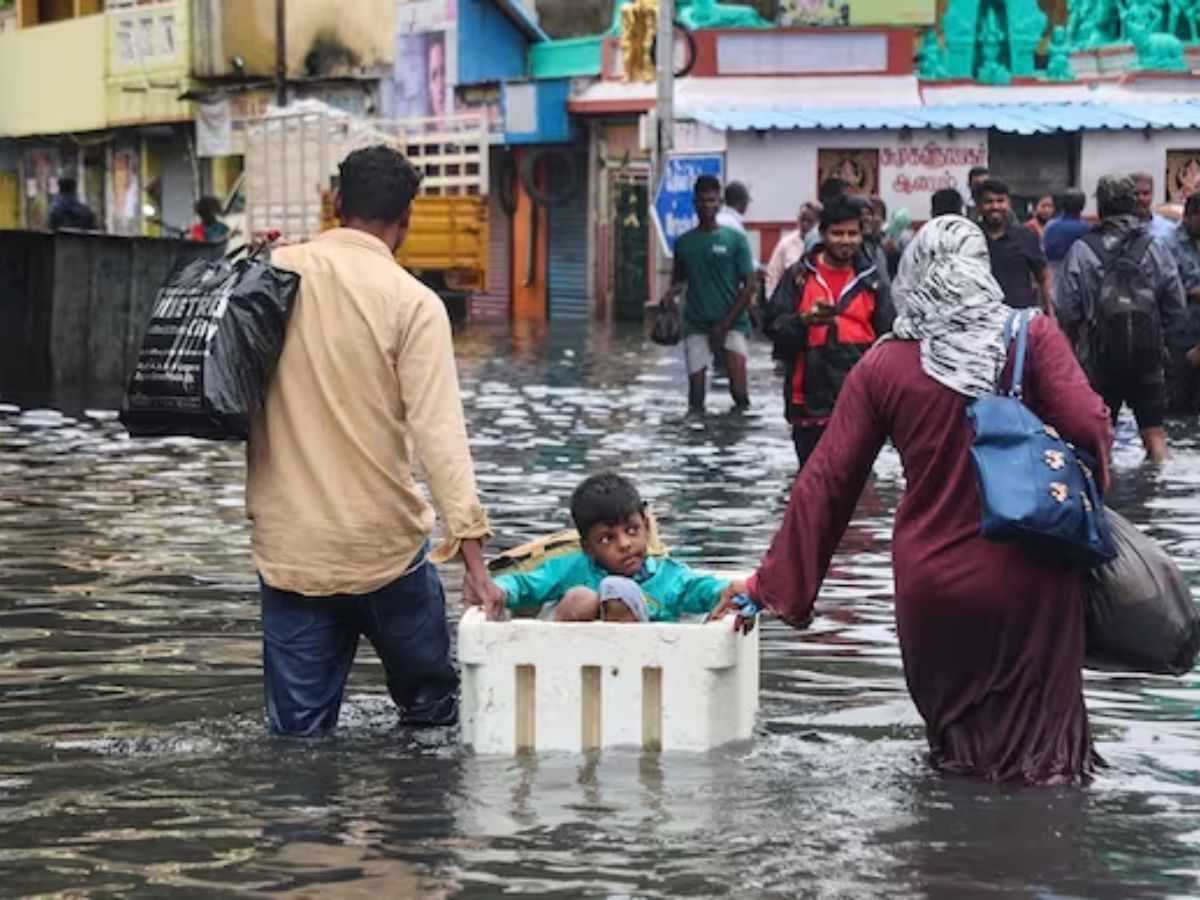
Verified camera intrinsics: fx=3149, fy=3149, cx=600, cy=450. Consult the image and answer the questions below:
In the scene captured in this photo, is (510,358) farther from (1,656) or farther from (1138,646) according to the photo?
(1138,646)

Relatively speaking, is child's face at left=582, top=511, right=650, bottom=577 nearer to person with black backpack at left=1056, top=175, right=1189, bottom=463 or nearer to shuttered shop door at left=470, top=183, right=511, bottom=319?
person with black backpack at left=1056, top=175, right=1189, bottom=463

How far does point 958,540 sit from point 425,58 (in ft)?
127

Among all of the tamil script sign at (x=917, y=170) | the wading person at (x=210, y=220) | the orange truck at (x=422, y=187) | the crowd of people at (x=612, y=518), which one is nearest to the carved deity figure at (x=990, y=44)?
the tamil script sign at (x=917, y=170)

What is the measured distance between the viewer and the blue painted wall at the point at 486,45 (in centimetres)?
4394

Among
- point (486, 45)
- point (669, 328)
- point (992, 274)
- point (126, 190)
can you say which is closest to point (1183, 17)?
point (486, 45)

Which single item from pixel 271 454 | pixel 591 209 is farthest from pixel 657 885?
pixel 591 209

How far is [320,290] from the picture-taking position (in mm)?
7648

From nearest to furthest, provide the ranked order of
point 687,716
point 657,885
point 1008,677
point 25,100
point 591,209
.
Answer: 1. point 657,885
2. point 1008,677
3. point 687,716
4. point 591,209
5. point 25,100

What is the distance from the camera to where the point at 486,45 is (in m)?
44.2

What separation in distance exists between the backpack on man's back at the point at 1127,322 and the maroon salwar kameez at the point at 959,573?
857cm

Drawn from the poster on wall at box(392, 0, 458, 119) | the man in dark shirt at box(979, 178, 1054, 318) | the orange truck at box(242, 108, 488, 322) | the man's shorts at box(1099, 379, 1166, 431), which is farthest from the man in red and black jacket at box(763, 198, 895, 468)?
the poster on wall at box(392, 0, 458, 119)

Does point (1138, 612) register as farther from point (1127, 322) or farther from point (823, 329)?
point (1127, 322)

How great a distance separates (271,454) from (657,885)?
5.69 ft

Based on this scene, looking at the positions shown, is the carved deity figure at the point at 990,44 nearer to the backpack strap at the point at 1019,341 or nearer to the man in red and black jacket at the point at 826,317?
the man in red and black jacket at the point at 826,317
